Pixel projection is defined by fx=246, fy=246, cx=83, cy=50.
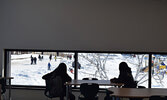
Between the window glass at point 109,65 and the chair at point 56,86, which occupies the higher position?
the window glass at point 109,65

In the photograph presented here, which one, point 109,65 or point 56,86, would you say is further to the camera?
point 109,65

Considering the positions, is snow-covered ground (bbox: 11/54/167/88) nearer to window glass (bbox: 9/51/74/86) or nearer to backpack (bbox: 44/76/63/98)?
window glass (bbox: 9/51/74/86)

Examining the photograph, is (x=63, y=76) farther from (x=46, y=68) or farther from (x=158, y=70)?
(x=158, y=70)

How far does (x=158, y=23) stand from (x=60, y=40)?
2699mm

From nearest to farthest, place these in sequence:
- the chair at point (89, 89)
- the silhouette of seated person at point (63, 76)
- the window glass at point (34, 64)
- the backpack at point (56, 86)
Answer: the chair at point (89, 89)
the backpack at point (56, 86)
the silhouette of seated person at point (63, 76)
the window glass at point (34, 64)

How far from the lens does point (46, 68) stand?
276 inches

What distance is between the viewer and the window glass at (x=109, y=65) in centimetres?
679

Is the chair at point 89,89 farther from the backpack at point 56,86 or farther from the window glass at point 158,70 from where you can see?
the window glass at point 158,70

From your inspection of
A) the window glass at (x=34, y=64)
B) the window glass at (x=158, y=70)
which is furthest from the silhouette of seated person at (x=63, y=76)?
the window glass at (x=158, y=70)

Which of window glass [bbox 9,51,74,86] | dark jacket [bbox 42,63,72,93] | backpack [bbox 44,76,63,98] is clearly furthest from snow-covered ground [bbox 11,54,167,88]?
backpack [bbox 44,76,63,98]

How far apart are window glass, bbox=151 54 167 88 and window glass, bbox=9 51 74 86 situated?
7.38 feet

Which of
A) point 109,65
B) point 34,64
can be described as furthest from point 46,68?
point 109,65

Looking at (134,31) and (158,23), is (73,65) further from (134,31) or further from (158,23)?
(158,23)

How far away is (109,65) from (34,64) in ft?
7.01
